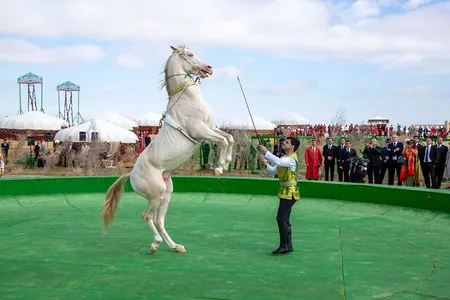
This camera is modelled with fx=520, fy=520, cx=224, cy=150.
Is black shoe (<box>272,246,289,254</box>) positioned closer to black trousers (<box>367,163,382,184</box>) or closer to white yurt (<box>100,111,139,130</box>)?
black trousers (<box>367,163,382,184</box>)

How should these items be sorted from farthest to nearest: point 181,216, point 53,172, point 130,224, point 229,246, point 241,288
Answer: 1. point 53,172
2. point 181,216
3. point 130,224
4. point 229,246
5. point 241,288

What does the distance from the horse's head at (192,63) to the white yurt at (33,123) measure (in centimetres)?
3735

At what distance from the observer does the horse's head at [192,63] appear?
6820 mm

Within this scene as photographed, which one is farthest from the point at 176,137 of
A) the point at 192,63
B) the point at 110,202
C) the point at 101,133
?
the point at 101,133

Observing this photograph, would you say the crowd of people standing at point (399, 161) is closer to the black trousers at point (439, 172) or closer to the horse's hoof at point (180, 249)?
the black trousers at point (439, 172)

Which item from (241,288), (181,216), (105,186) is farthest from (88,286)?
(105,186)

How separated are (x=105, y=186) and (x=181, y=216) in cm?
385

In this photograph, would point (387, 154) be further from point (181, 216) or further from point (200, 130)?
point (200, 130)

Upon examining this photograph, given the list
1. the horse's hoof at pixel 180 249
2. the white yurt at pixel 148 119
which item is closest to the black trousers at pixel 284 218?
the horse's hoof at pixel 180 249

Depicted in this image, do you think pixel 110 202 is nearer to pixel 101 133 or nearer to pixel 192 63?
pixel 192 63

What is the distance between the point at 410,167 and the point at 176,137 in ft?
29.4

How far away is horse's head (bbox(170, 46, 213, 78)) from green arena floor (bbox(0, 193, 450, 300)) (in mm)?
2345

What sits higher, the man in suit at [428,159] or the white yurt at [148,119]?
the white yurt at [148,119]

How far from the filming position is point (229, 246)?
7.08 metres
